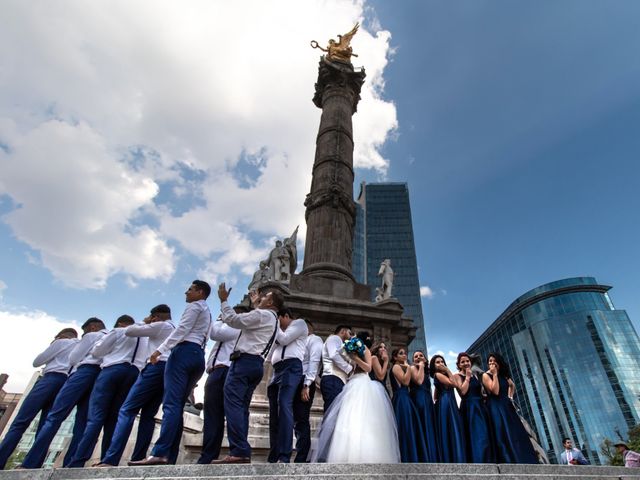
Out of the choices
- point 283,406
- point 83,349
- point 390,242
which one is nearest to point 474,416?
point 283,406

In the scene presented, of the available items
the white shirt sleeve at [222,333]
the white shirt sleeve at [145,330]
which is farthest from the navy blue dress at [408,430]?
the white shirt sleeve at [145,330]

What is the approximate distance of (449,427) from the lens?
167 inches

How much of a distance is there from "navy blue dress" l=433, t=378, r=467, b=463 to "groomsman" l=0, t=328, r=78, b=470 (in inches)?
178

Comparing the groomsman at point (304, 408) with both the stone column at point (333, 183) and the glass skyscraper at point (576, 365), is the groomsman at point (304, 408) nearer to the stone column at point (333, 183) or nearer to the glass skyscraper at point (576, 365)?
the stone column at point (333, 183)

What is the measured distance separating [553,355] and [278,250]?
7207cm

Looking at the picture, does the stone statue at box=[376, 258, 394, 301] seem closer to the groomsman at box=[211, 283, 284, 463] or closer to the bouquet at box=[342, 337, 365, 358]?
the bouquet at box=[342, 337, 365, 358]

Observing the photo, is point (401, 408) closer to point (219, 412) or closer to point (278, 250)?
point (219, 412)

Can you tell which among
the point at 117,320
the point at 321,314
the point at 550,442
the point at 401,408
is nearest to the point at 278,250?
the point at 321,314

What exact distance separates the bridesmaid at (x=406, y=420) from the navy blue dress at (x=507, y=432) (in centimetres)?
83

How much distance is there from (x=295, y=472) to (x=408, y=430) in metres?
1.81

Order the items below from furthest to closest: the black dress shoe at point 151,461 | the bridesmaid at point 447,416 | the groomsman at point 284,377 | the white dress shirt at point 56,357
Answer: the white dress shirt at point 56,357, the bridesmaid at point 447,416, the groomsman at point 284,377, the black dress shoe at point 151,461

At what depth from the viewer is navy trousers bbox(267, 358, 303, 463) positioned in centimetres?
381

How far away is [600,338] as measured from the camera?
204 ft

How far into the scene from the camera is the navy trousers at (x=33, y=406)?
4051 mm
